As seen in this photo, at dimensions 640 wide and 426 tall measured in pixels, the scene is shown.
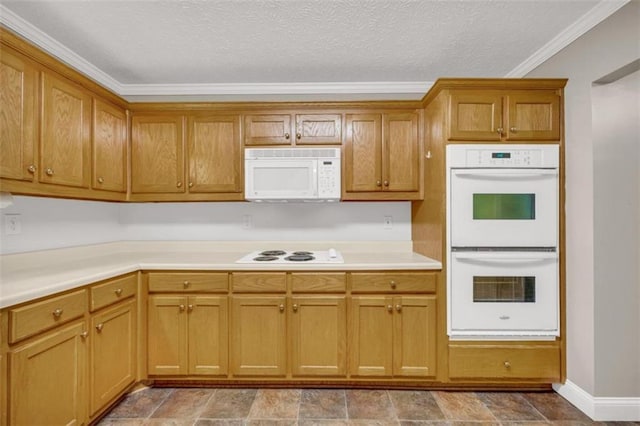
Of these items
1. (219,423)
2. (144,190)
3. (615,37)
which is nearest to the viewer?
(615,37)

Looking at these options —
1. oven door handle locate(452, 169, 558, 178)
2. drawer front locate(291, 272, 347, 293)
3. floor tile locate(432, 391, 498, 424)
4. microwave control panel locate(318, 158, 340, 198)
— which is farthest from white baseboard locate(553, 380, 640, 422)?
microwave control panel locate(318, 158, 340, 198)

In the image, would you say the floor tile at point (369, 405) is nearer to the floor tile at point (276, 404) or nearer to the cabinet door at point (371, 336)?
the cabinet door at point (371, 336)

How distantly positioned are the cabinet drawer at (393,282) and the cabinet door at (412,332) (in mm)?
64

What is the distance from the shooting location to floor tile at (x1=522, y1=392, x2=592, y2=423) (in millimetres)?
1954

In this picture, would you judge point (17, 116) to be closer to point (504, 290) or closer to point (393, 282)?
point (393, 282)

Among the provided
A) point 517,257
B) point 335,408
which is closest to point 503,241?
point 517,257

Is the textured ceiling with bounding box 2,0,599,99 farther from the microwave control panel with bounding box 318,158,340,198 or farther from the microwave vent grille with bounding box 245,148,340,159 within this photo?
the microwave control panel with bounding box 318,158,340,198

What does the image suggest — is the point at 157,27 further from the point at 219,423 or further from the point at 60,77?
the point at 219,423

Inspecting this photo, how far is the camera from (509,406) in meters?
2.08

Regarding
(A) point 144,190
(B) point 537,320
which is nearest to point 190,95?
(A) point 144,190

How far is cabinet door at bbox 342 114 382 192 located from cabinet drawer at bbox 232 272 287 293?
3.04 feet

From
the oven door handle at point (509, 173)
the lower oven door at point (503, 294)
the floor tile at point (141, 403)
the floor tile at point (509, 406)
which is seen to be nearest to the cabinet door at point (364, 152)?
the oven door handle at point (509, 173)

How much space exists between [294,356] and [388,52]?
2.31m

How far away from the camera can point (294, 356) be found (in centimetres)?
225
